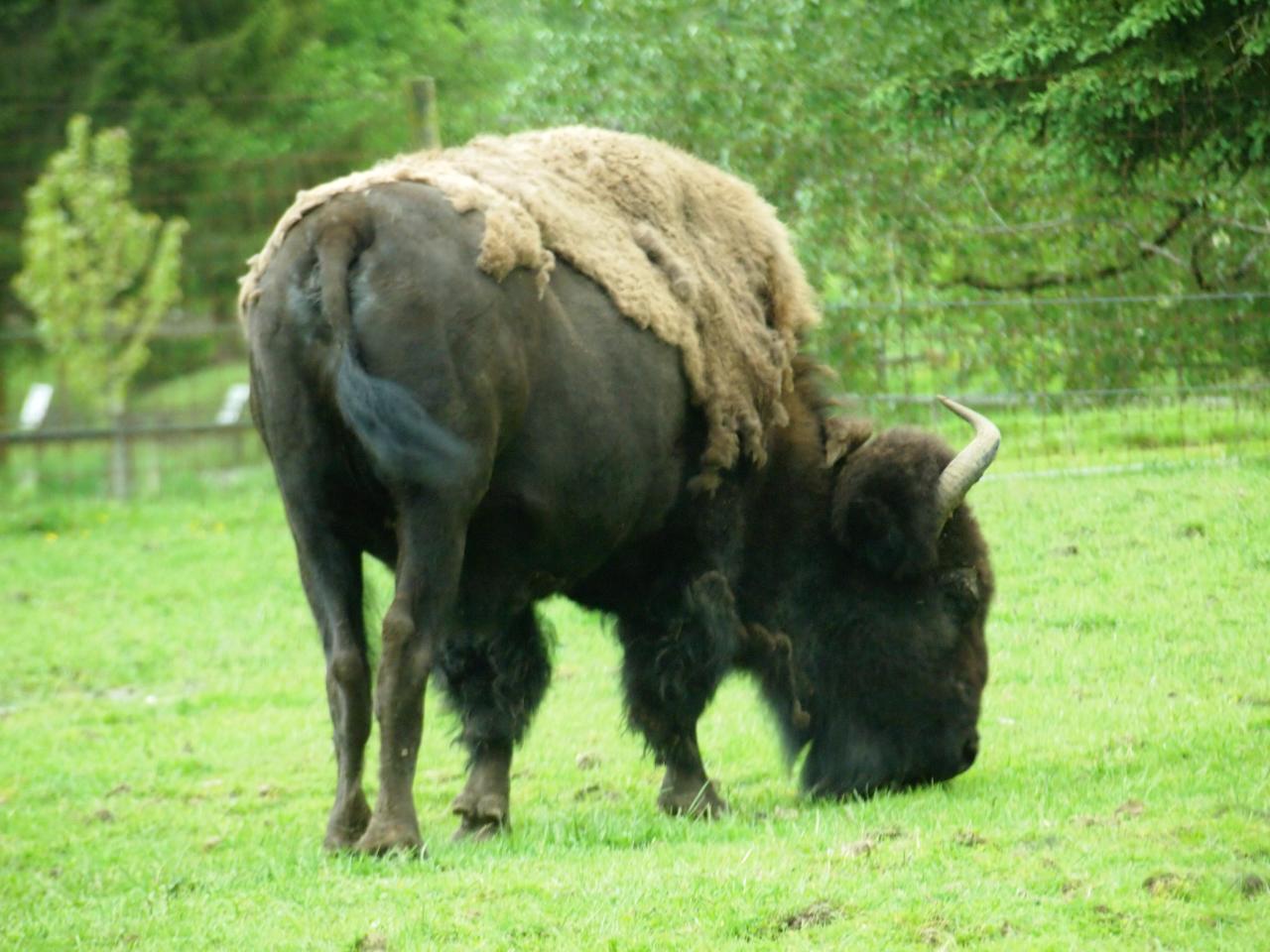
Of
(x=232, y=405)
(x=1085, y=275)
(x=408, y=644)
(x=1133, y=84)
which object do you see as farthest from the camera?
(x=232, y=405)

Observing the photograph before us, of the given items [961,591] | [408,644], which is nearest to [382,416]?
[408,644]

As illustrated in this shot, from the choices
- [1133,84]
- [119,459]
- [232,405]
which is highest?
[1133,84]

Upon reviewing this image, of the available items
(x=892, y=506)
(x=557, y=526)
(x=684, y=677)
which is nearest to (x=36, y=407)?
(x=684, y=677)

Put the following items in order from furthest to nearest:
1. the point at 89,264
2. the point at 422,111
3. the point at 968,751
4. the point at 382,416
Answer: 1. the point at 89,264
2. the point at 422,111
3. the point at 968,751
4. the point at 382,416

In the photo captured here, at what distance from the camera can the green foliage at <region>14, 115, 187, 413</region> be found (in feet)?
56.3

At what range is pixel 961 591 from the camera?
643cm

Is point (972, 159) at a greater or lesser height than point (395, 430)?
lesser

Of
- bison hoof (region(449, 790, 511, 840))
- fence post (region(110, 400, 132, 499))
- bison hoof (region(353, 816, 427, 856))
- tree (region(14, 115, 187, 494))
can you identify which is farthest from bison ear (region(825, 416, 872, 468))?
tree (region(14, 115, 187, 494))

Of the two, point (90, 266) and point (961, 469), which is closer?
point (961, 469)

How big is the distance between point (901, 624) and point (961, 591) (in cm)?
26

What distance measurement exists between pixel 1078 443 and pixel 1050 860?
19.0ft

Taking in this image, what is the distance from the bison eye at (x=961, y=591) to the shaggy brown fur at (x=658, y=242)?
856 millimetres

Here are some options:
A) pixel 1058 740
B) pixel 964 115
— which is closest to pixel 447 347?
pixel 1058 740

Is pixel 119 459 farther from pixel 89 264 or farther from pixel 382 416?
pixel 382 416
